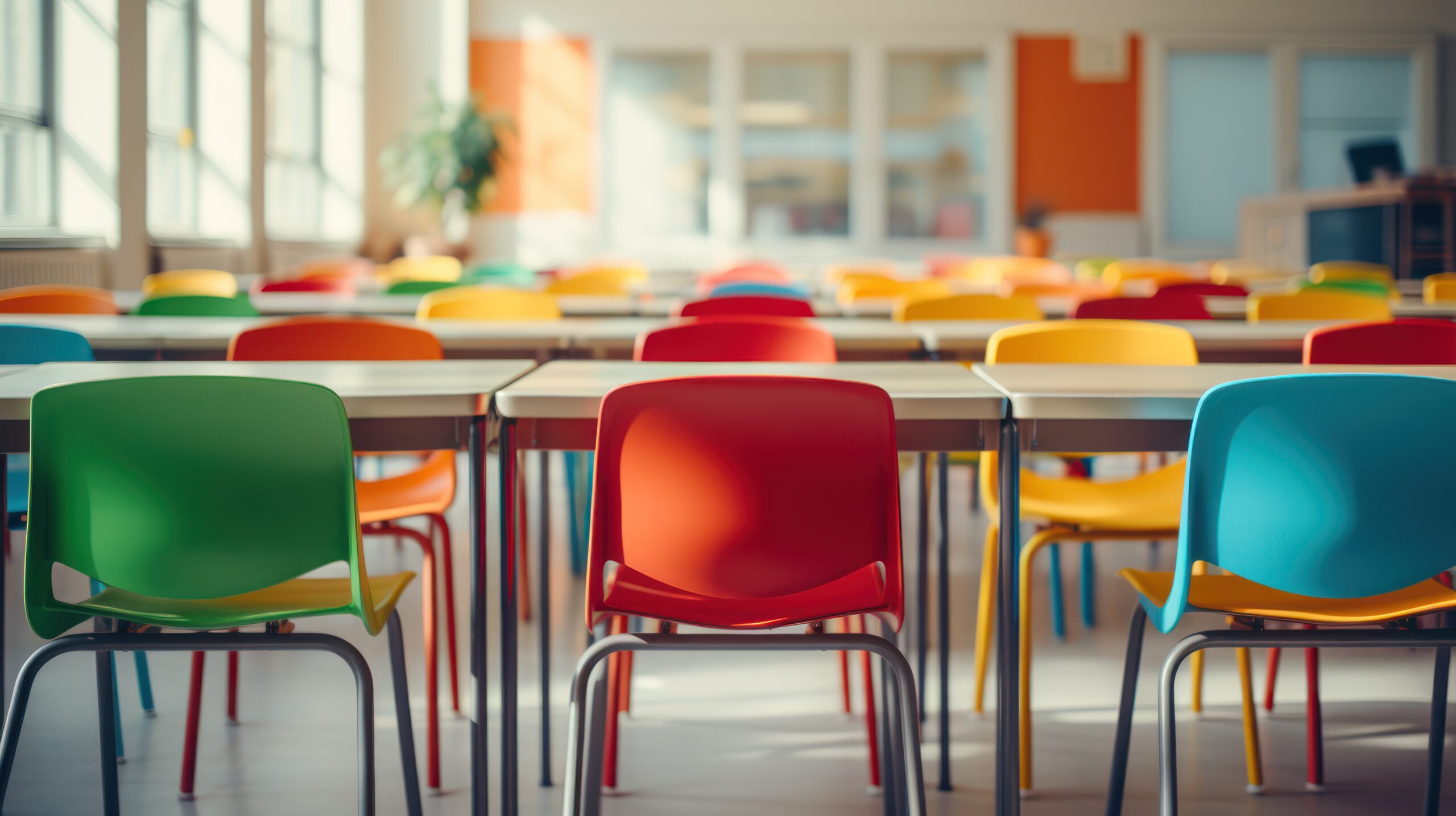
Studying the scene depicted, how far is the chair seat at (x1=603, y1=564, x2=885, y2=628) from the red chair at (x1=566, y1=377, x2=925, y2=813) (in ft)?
0.17

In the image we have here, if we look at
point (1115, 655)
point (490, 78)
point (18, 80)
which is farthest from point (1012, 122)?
point (1115, 655)

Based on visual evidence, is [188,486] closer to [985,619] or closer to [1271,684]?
[985,619]

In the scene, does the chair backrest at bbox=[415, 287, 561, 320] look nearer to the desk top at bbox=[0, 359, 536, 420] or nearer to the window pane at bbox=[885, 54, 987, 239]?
the desk top at bbox=[0, 359, 536, 420]

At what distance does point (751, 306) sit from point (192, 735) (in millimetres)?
1716

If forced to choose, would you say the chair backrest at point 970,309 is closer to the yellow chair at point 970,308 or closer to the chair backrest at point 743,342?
the yellow chair at point 970,308

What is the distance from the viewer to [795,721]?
7.40 feet

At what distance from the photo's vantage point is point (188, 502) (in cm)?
139

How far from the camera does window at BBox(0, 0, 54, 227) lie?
5.70 meters

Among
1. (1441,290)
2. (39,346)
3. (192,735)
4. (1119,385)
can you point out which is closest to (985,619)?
(1119,385)

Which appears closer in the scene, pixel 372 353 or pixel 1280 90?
pixel 372 353

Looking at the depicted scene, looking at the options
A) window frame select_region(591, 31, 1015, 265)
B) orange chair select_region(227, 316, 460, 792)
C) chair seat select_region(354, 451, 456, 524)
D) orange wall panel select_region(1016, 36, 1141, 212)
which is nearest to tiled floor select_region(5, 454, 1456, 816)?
orange chair select_region(227, 316, 460, 792)

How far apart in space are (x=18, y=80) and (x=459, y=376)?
5240 mm

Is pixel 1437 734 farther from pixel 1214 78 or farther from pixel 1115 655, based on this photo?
pixel 1214 78

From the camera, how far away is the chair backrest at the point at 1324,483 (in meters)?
1.37
